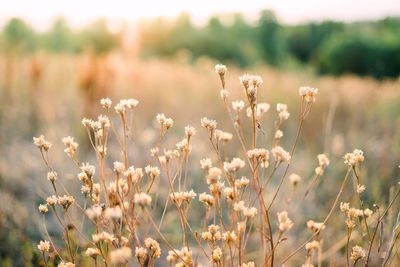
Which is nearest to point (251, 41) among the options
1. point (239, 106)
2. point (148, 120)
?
point (148, 120)

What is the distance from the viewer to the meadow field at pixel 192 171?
1.14 m

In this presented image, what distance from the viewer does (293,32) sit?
4556 cm

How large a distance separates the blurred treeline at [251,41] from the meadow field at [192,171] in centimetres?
1177

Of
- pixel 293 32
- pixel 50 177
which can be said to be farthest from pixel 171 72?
pixel 293 32

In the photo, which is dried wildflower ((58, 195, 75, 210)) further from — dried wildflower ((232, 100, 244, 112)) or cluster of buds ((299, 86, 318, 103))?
cluster of buds ((299, 86, 318, 103))

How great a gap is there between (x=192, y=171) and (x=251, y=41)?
35.4m

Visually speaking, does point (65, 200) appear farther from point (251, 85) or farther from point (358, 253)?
point (358, 253)

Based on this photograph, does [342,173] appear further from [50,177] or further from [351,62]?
[351,62]

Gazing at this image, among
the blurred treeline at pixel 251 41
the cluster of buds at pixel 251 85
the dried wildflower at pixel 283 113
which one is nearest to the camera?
the cluster of buds at pixel 251 85

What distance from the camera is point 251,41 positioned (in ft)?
122

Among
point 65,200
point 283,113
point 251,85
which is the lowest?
point 65,200

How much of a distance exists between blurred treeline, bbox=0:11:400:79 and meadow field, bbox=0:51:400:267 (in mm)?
11773

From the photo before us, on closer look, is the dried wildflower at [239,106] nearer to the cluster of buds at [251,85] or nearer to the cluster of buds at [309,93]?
the cluster of buds at [251,85]

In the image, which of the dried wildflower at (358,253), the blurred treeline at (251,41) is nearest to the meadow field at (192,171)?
the dried wildflower at (358,253)
